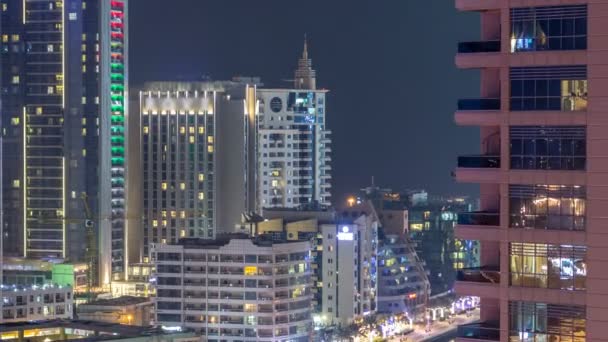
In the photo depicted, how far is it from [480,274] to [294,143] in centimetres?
5536

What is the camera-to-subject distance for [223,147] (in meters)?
59.0

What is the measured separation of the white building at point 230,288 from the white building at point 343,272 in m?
6.51

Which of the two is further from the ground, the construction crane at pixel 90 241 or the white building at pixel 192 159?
the white building at pixel 192 159

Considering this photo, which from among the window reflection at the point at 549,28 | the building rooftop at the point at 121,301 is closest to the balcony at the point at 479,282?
the window reflection at the point at 549,28

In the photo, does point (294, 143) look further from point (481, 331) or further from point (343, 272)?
point (481, 331)

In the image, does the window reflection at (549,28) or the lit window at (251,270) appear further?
the lit window at (251,270)

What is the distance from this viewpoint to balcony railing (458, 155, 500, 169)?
32.7ft

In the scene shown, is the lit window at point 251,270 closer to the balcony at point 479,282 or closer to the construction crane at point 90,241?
the construction crane at point 90,241

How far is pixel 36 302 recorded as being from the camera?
143 feet

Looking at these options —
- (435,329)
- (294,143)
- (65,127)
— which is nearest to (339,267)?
(435,329)

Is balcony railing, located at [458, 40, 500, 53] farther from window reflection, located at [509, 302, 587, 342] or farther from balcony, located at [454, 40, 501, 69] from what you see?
window reflection, located at [509, 302, 587, 342]

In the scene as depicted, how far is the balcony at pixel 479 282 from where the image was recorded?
9.92 metres

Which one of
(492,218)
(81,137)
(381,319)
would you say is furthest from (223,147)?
(492,218)

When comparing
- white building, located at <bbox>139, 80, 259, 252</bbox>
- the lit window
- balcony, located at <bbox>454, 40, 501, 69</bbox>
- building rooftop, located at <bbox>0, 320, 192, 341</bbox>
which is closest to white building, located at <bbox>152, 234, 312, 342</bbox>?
the lit window
